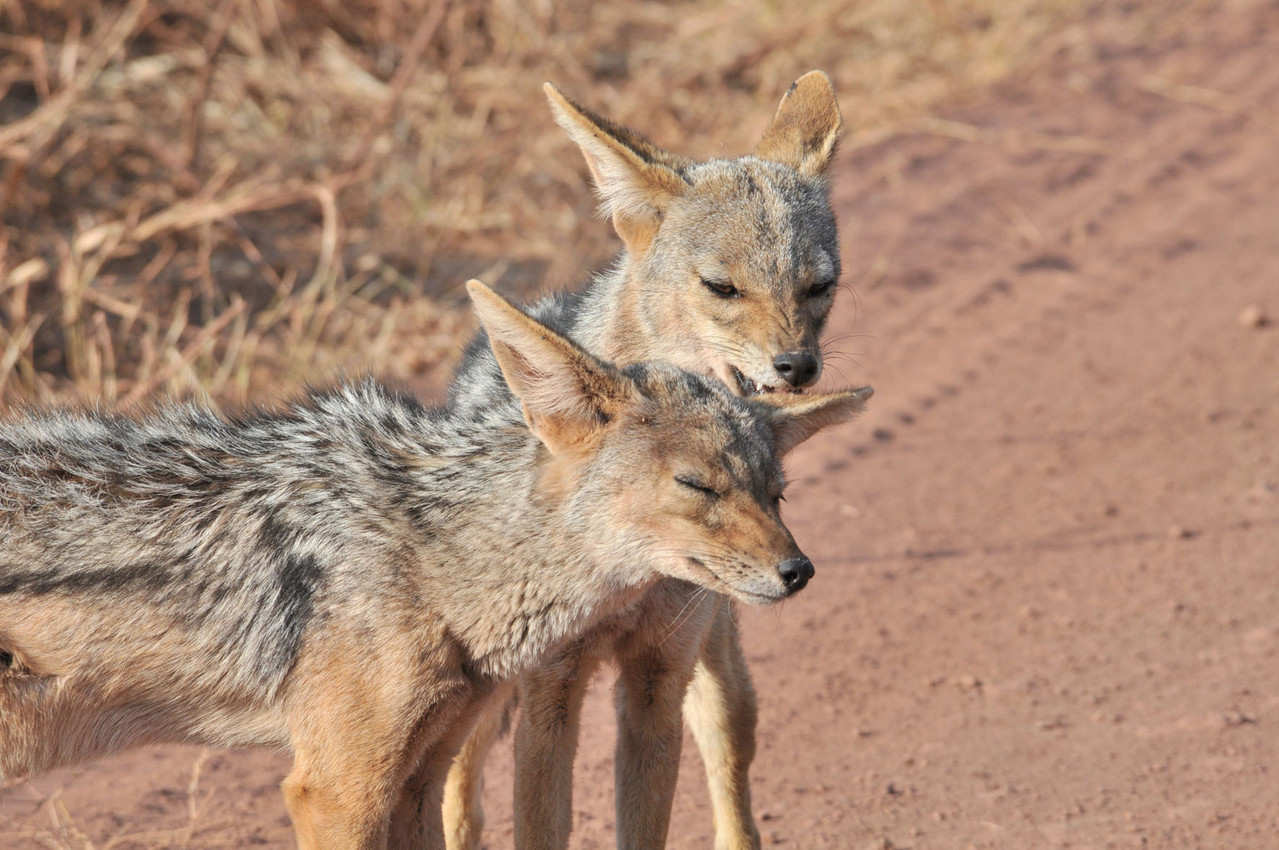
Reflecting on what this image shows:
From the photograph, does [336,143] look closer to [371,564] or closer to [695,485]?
[371,564]

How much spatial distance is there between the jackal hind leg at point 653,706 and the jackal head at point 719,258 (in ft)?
3.01

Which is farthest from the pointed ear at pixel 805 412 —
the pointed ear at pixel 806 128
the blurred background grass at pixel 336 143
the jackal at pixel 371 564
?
the blurred background grass at pixel 336 143

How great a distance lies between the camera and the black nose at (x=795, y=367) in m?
4.98

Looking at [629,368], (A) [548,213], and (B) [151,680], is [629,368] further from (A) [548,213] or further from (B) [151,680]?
(A) [548,213]

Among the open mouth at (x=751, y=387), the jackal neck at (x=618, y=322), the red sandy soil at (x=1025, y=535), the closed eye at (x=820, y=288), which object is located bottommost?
the red sandy soil at (x=1025, y=535)

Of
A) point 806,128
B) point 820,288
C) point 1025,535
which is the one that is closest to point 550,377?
point 820,288

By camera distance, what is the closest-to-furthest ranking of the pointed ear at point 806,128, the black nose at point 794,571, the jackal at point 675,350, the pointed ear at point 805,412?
the black nose at point 794,571 → the pointed ear at point 805,412 → the jackal at point 675,350 → the pointed ear at point 806,128

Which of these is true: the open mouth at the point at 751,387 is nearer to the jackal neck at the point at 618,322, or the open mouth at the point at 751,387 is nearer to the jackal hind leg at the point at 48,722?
the jackal neck at the point at 618,322

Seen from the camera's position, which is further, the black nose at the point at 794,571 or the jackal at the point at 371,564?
the jackal at the point at 371,564

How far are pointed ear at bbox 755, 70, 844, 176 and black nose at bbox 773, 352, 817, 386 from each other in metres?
1.16

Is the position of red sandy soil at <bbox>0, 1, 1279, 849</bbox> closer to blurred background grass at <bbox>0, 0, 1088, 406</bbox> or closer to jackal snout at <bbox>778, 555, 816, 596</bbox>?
blurred background grass at <bbox>0, 0, 1088, 406</bbox>

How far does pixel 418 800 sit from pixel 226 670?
0.69 meters

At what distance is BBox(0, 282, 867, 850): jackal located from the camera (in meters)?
4.05

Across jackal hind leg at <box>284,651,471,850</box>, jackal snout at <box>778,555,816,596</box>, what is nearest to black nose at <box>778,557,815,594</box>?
jackal snout at <box>778,555,816,596</box>
